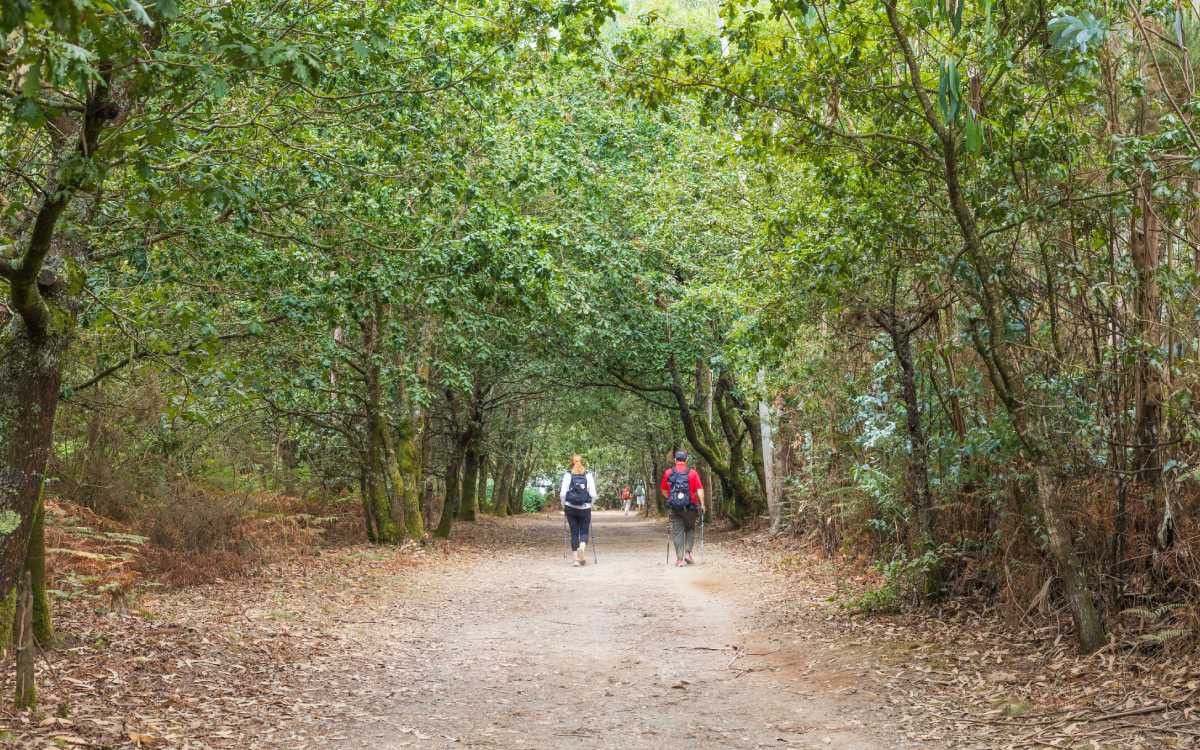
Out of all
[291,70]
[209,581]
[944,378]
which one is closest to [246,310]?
[209,581]

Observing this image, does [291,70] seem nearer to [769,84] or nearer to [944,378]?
[769,84]

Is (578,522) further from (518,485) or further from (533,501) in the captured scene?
(533,501)

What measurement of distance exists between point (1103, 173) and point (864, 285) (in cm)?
262

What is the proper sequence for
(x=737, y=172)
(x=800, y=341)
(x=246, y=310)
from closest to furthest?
1. (x=246, y=310)
2. (x=800, y=341)
3. (x=737, y=172)

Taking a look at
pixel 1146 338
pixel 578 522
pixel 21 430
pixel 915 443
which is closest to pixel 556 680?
pixel 21 430

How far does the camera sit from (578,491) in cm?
1714

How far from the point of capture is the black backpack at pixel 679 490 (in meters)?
16.4

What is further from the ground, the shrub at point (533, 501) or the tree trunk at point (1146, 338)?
the tree trunk at point (1146, 338)

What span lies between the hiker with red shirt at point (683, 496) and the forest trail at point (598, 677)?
279 cm

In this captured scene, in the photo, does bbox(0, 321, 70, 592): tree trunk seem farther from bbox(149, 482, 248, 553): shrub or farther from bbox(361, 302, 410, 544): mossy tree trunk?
bbox(361, 302, 410, 544): mossy tree trunk

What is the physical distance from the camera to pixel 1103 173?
24.0 ft

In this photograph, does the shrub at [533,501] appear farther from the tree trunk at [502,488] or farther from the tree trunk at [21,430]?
the tree trunk at [21,430]

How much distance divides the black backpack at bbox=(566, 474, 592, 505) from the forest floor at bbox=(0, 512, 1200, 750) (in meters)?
4.83

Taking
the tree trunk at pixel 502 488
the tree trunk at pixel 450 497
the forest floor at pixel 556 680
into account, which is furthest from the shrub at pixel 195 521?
the tree trunk at pixel 502 488
